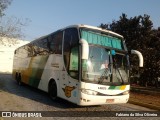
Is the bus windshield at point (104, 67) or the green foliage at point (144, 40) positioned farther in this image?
the green foliage at point (144, 40)

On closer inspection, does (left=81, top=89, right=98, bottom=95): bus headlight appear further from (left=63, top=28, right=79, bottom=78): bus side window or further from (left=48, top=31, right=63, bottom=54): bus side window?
(left=48, top=31, right=63, bottom=54): bus side window

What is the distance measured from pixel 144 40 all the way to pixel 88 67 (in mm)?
15491

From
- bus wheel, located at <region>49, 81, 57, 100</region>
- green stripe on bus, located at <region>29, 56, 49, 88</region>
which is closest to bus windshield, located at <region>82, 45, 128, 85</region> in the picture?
bus wheel, located at <region>49, 81, 57, 100</region>

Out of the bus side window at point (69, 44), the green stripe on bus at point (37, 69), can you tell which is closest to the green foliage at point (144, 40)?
the green stripe on bus at point (37, 69)

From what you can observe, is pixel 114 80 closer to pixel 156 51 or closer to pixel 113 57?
pixel 113 57

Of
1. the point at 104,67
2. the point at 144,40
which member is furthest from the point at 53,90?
the point at 144,40

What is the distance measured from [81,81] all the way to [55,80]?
292 cm

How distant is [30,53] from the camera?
19625mm

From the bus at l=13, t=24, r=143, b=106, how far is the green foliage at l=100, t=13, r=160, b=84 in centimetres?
1289

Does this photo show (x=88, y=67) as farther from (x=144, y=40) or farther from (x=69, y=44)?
(x=144, y=40)

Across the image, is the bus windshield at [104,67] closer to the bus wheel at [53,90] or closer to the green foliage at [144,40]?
the bus wheel at [53,90]

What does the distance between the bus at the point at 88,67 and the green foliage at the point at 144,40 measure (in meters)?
12.9

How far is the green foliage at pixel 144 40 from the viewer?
2555cm


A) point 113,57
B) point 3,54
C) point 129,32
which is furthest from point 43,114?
point 3,54
